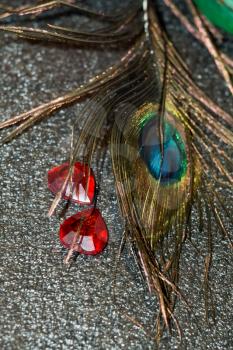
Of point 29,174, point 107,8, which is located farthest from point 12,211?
point 107,8

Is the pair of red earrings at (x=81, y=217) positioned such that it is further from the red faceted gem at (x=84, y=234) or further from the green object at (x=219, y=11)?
the green object at (x=219, y=11)

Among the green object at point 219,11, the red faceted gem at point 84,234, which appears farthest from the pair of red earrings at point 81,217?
the green object at point 219,11

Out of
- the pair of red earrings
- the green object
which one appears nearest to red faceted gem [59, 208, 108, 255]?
the pair of red earrings

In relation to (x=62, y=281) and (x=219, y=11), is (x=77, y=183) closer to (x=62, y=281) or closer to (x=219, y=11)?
(x=62, y=281)

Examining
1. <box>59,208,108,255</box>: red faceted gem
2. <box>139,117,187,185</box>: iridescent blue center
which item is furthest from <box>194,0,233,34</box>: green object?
<box>59,208,108,255</box>: red faceted gem

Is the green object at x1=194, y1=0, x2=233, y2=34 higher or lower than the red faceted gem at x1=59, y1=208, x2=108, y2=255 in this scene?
higher

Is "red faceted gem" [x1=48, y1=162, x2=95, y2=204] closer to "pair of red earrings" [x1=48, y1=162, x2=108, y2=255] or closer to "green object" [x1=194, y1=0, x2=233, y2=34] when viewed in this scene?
"pair of red earrings" [x1=48, y1=162, x2=108, y2=255]

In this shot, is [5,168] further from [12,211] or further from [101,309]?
[101,309]

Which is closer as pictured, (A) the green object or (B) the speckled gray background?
(B) the speckled gray background
